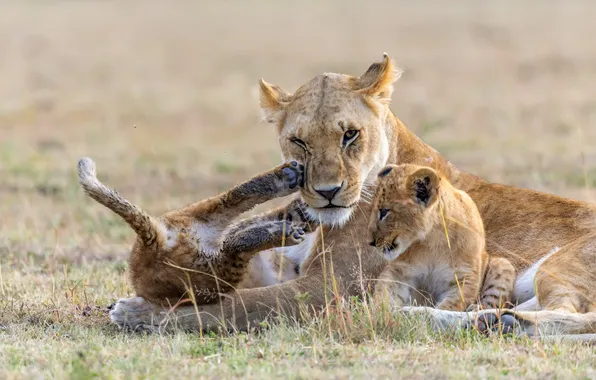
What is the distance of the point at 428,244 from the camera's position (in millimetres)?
6184

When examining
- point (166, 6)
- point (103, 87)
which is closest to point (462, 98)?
point (103, 87)

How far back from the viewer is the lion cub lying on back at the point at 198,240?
6047 millimetres

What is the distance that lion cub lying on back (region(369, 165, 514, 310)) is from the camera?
6.06 meters

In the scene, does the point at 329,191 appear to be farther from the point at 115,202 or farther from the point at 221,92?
the point at 221,92

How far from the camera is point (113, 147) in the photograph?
17422 millimetres

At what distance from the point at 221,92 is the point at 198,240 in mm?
17349

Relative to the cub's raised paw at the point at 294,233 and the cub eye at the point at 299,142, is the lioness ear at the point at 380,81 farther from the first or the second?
the cub's raised paw at the point at 294,233

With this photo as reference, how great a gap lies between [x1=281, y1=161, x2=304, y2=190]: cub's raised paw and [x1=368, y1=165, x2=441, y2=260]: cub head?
450 millimetres

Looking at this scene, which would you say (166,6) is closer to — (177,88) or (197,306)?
(177,88)

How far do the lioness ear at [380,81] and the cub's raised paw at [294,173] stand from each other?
64 cm

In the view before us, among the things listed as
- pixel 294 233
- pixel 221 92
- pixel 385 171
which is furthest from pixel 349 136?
pixel 221 92

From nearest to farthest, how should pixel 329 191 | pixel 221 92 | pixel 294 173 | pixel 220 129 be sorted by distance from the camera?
pixel 329 191, pixel 294 173, pixel 220 129, pixel 221 92

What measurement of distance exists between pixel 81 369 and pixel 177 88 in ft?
66.8

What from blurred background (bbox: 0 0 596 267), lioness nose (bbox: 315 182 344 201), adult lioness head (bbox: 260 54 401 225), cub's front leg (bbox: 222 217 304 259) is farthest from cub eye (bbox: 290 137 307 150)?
blurred background (bbox: 0 0 596 267)
